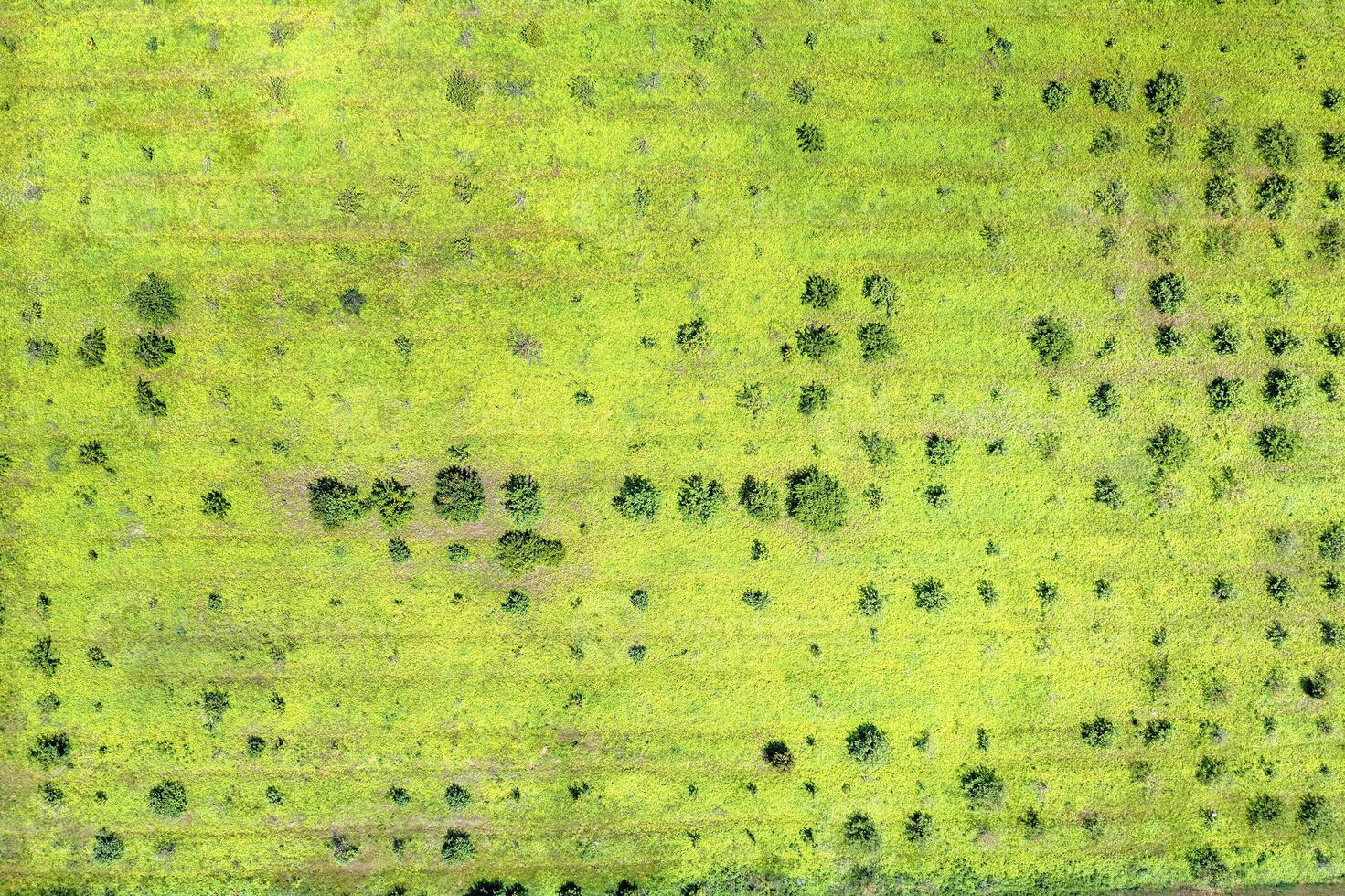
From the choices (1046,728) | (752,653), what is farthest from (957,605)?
(752,653)

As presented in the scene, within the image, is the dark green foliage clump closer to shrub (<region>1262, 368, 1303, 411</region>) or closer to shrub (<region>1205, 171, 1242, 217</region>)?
shrub (<region>1262, 368, 1303, 411</region>)

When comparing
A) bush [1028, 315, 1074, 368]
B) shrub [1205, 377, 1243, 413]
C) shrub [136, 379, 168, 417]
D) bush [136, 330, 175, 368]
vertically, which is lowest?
shrub [1205, 377, 1243, 413]

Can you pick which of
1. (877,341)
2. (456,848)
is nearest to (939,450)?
(877,341)

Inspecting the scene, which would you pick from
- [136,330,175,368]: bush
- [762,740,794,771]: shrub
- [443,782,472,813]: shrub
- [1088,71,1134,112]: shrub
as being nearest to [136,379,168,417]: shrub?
[136,330,175,368]: bush

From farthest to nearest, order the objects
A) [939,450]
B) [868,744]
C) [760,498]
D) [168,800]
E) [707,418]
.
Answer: [707,418], [939,450], [760,498], [868,744], [168,800]

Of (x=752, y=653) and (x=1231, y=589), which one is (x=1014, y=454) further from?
(x=752, y=653)

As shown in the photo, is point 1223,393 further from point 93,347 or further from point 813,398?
point 93,347
